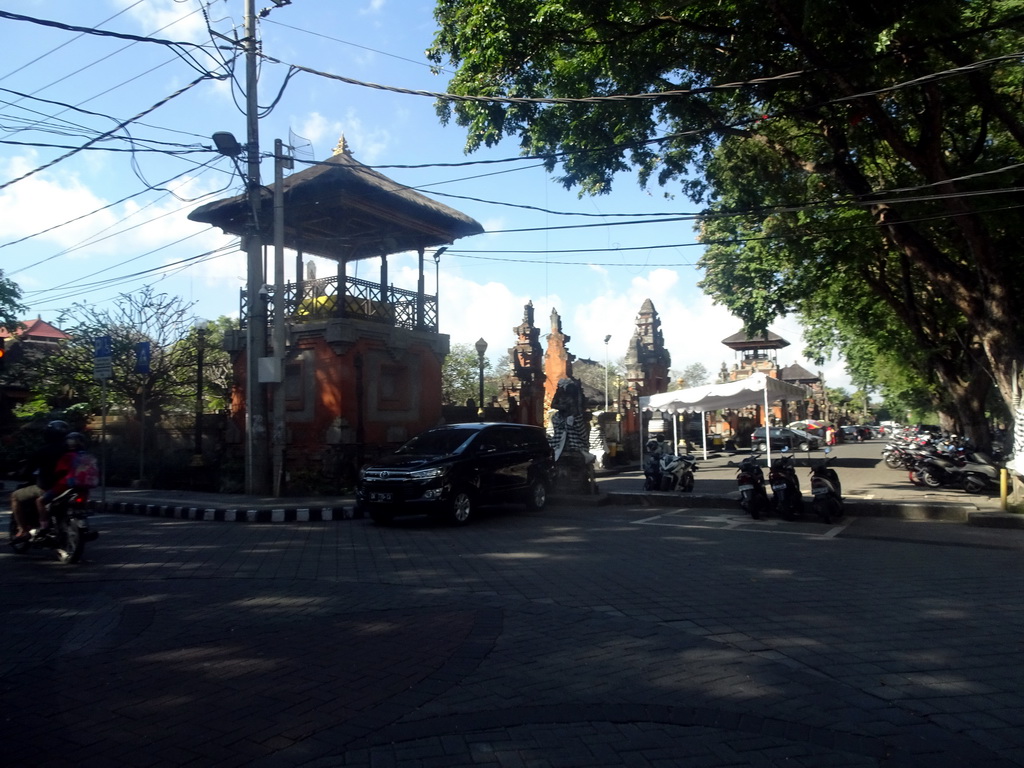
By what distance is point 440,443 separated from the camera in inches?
546


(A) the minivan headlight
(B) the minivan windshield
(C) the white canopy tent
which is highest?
(C) the white canopy tent

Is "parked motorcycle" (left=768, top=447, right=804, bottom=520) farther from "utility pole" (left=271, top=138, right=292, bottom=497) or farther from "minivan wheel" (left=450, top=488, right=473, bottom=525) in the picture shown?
"utility pole" (left=271, top=138, right=292, bottom=497)

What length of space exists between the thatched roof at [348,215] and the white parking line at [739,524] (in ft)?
29.4

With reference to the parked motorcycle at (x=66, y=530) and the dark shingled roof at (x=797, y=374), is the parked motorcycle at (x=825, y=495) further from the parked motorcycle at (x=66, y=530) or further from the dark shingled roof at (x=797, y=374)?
the dark shingled roof at (x=797, y=374)

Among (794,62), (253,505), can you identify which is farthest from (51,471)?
(794,62)

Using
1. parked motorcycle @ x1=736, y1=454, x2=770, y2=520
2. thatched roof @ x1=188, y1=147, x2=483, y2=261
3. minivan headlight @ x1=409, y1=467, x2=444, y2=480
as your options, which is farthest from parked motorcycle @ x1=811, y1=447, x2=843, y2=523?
thatched roof @ x1=188, y1=147, x2=483, y2=261

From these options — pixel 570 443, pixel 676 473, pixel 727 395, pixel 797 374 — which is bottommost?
pixel 676 473

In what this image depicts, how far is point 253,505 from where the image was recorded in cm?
1519

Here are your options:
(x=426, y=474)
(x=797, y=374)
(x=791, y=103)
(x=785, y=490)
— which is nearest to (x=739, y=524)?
(x=785, y=490)

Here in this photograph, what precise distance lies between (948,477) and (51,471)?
17.0 m

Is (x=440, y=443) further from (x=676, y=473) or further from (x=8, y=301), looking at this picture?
(x=8, y=301)

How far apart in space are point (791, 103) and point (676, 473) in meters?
7.71

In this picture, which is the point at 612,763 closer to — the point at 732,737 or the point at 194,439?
the point at 732,737

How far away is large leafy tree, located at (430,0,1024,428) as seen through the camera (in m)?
11.7
